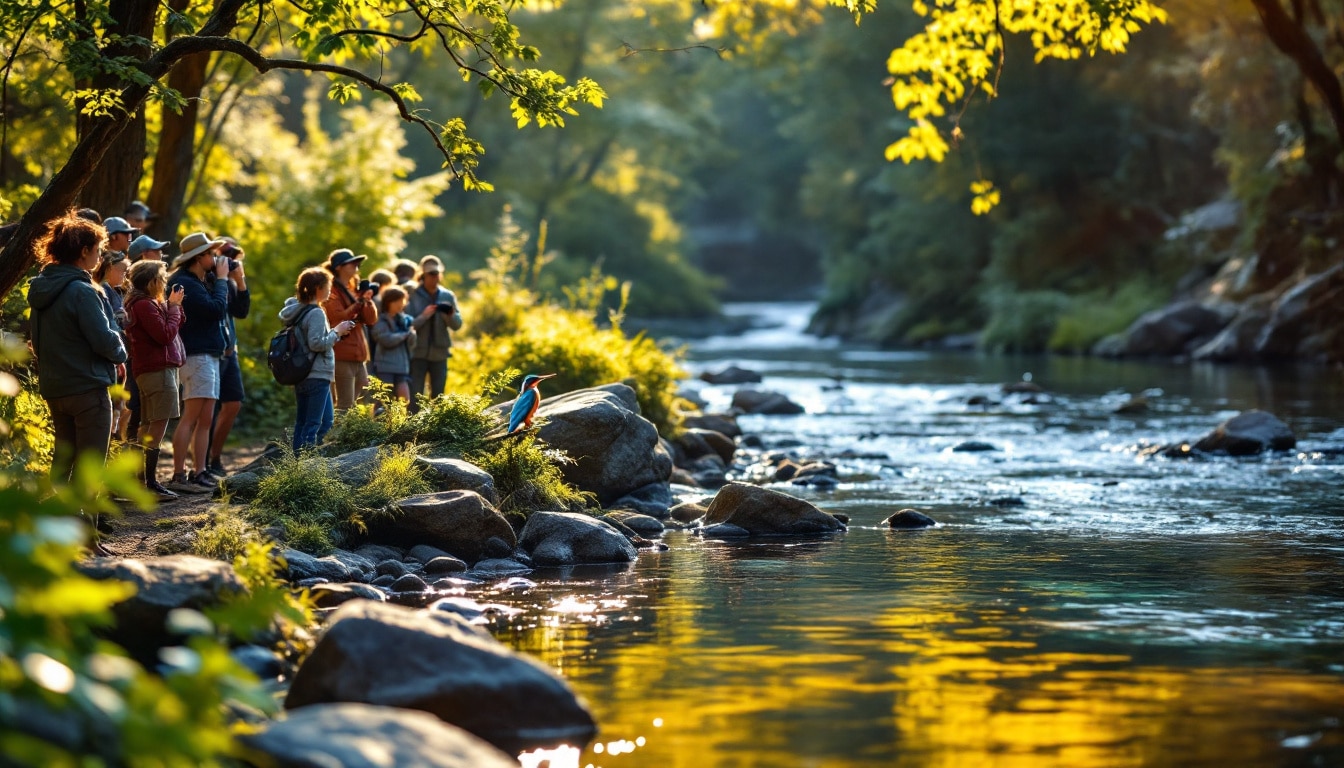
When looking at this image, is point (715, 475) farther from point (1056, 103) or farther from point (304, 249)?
point (1056, 103)

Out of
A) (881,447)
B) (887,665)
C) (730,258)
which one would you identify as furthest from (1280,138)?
(730,258)

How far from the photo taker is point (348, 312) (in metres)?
12.8

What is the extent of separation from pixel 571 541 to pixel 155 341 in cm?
307

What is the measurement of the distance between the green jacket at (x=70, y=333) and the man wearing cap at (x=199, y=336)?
2601 millimetres

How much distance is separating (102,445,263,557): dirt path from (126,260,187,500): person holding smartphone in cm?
23

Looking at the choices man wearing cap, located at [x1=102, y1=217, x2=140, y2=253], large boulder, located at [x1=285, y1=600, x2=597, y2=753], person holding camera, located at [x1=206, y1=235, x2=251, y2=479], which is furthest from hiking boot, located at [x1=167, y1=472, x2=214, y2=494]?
large boulder, located at [x1=285, y1=600, x2=597, y2=753]

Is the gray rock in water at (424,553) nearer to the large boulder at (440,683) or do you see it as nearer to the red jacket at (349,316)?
the red jacket at (349,316)

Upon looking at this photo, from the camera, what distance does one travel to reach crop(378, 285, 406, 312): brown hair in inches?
532

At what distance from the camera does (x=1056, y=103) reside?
40.2 m

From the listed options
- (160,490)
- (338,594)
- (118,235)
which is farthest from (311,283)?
(338,594)

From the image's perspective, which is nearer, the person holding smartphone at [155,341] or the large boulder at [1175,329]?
the person holding smartphone at [155,341]

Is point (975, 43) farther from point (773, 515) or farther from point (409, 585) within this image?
point (409, 585)

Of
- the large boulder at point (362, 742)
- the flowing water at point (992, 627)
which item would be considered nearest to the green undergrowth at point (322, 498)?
the flowing water at point (992, 627)

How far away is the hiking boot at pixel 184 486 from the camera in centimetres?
1141
